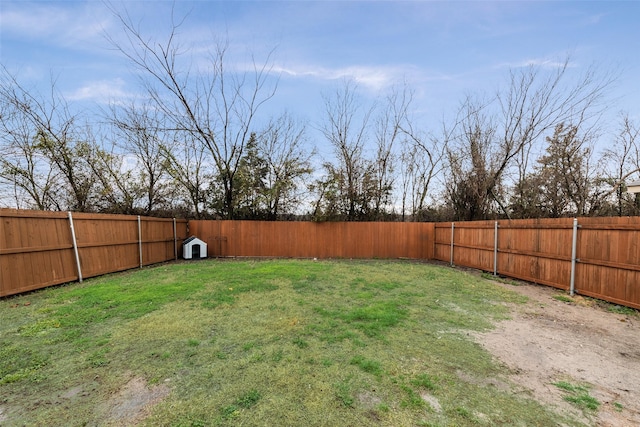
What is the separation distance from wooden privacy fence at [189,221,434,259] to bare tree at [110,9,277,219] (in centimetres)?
189

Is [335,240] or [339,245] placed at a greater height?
[335,240]

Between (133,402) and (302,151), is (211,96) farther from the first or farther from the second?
(133,402)

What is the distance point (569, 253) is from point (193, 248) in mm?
10168

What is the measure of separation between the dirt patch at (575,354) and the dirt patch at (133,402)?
2.59 m

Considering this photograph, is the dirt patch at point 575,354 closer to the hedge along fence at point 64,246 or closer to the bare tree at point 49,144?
the hedge along fence at point 64,246

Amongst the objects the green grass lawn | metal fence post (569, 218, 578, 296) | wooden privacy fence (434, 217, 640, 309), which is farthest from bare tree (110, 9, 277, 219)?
metal fence post (569, 218, 578, 296)

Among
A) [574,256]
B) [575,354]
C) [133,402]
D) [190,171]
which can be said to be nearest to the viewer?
[133,402]

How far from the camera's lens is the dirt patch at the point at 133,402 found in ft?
5.50

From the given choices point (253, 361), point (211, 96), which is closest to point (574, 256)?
point (253, 361)

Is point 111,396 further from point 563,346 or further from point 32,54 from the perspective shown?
point 32,54

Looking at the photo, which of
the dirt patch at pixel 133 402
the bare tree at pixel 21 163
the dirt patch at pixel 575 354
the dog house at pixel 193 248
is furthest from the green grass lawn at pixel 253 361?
the bare tree at pixel 21 163

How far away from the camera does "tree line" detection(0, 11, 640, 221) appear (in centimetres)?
A: 833

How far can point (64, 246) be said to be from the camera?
553 centimetres

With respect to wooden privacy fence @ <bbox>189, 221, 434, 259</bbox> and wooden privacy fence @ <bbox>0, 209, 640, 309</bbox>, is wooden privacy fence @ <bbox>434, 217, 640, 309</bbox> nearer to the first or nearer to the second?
wooden privacy fence @ <bbox>0, 209, 640, 309</bbox>
